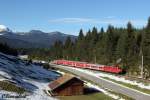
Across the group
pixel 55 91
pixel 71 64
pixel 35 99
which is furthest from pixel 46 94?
pixel 71 64

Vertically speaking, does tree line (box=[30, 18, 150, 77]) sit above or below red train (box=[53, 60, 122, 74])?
above

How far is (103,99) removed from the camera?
54938mm

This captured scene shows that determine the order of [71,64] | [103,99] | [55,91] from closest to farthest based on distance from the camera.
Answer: [103,99] → [55,91] → [71,64]

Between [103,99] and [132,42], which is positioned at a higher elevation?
[132,42]

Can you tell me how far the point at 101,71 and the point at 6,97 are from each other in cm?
6769

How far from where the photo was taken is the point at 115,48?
131125 mm

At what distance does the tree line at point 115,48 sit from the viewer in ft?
339

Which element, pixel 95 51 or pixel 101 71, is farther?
pixel 95 51

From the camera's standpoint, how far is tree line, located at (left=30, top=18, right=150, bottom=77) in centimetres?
10344

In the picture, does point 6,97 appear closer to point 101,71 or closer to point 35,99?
point 35,99

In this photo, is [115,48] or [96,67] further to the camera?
[115,48]

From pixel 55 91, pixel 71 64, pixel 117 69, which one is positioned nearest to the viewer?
pixel 55 91

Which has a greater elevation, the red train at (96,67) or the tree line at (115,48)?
the tree line at (115,48)

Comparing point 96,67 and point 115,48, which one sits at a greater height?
point 115,48
